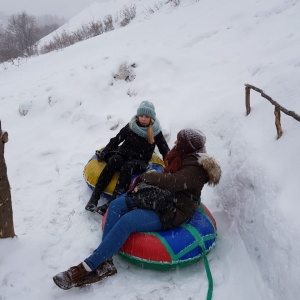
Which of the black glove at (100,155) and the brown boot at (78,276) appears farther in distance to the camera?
the black glove at (100,155)

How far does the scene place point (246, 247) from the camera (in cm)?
325

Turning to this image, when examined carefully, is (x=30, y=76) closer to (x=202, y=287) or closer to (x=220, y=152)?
(x=220, y=152)

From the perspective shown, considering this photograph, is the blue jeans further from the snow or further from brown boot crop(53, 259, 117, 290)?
the snow

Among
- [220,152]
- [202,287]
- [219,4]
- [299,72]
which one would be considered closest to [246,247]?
[202,287]

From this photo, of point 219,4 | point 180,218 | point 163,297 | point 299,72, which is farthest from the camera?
point 219,4

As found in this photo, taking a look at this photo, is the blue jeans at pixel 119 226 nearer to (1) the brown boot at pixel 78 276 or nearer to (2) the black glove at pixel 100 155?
(1) the brown boot at pixel 78 276

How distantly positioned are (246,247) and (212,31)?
701cm

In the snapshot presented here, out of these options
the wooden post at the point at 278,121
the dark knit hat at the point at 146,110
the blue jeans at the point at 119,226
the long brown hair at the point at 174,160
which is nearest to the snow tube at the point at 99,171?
the dark knit hat at the point at 146,110

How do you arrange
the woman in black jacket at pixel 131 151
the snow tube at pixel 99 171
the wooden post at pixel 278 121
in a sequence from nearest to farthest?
the wooden post at pixel 278 121
the woman in black jacket at pixel 131 151
the snow tube at pixel 99 171

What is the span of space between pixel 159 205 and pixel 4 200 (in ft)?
5.06

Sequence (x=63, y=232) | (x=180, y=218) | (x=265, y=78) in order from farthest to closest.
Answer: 1. (x=265, y=78)
2. (x=63, y=232)
3. (x=180, y=218)

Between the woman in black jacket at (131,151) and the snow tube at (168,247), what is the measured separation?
95cm

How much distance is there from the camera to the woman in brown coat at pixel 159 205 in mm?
2947

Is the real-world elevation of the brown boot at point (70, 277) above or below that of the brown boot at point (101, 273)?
above
